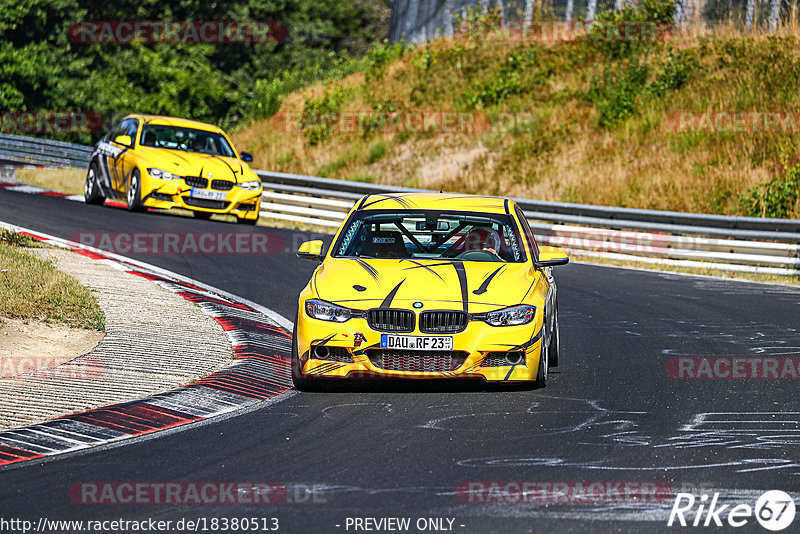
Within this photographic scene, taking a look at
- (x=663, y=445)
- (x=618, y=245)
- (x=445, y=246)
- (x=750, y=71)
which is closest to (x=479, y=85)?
(x=750, y=71)

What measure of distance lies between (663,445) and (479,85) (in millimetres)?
26180

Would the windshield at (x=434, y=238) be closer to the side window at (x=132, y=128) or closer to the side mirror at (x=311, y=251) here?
the side mirror at (x=311, y=251)

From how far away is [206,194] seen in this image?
816 inches

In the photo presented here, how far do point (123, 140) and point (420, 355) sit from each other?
577 inches

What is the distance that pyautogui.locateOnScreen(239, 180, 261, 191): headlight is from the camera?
21188 mm

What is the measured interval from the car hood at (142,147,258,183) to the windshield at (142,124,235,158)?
328 mm

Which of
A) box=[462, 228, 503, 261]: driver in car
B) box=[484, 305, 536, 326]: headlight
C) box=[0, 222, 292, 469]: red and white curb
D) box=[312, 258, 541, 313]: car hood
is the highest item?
box=[462, 228, 503, 261]: driver in car

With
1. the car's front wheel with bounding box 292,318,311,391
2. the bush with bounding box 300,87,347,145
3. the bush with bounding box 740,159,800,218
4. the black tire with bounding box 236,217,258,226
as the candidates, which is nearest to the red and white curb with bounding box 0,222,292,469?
the car's front wheel with bounding box 292,318,311,391

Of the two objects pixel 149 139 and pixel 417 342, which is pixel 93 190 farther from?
pixel 417 342

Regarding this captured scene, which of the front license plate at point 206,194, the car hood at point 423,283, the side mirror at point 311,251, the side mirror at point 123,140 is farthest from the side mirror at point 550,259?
the side mirror at point 123,140

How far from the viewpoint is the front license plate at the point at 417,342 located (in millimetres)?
8508

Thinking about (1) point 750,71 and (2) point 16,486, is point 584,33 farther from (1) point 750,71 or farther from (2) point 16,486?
(2) point 16,486

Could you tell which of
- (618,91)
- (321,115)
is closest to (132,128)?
(321,115)

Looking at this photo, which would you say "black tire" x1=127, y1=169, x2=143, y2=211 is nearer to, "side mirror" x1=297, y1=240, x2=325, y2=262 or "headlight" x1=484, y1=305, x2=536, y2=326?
"side mirror" x1=297, y1=240, x2=325, y2=262
